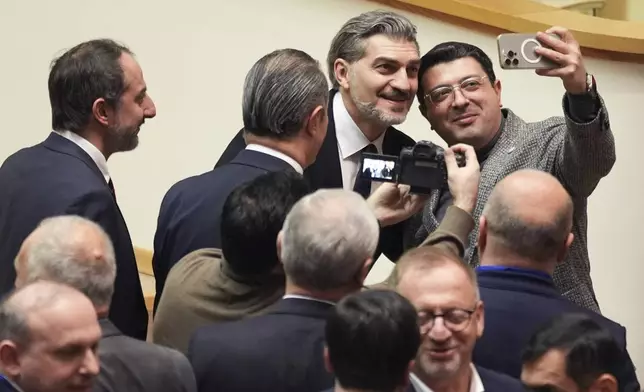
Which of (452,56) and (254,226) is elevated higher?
(452,56)

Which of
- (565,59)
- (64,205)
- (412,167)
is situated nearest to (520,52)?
(565,59)

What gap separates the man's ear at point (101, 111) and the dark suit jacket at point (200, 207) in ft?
0.74

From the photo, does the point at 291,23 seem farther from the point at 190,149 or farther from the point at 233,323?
the point at 233,323

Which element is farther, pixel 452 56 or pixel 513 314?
pixel 452 56

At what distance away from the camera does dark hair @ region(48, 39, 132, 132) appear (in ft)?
7.36

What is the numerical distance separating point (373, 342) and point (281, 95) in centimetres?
85

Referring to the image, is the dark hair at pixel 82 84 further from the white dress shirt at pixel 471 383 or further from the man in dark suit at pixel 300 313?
the white dress shirt at pixel 471 383

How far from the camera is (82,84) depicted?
2254 millimetres

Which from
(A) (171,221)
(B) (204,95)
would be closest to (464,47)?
(A) (171,221)

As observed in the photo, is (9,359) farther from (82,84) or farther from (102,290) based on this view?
(82,84)

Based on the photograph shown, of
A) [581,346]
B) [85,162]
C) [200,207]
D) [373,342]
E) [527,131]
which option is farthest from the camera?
[527,131]

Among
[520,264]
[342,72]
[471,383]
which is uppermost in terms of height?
[342,72]

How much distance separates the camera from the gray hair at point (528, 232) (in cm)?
183

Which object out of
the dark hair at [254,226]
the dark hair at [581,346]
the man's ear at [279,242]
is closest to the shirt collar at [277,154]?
the dark hair at [254,226]
